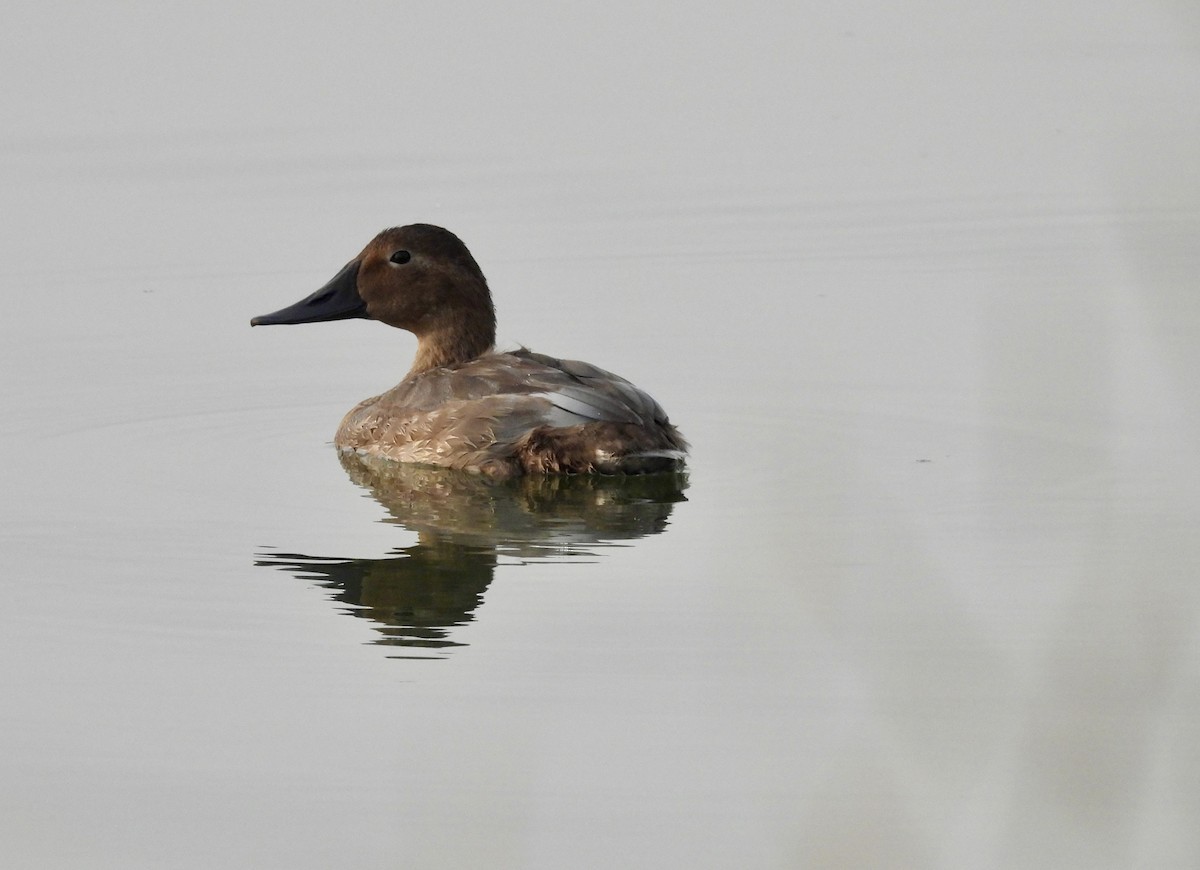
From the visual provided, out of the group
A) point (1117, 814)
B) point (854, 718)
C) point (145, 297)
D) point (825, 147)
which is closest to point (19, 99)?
point (145, 297)

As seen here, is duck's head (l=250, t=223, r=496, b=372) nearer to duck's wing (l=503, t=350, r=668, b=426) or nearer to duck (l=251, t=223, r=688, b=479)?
duck (l=251, t=223, r=688, b=479)

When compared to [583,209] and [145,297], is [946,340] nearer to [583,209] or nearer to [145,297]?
[583,209]

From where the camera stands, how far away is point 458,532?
9305 mm

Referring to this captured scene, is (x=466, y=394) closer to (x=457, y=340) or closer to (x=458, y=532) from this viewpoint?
(x=457, y=340)

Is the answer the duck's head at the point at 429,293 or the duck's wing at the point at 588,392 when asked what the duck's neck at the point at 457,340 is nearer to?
the duck's head at the point at 429,293

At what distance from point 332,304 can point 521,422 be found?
1.94m

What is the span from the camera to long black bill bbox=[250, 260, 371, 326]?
11.8m

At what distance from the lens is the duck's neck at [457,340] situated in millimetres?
11562

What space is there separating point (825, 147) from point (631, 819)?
1053 centimetres

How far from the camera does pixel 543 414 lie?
33.5 ft

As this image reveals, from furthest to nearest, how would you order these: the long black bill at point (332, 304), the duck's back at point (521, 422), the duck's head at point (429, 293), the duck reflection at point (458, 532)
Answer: the long black bill at point (332, 304) < the duck's head at point (429, 293) < the duck's back at point (521, 422) < the duck reflection at point (458, 532)

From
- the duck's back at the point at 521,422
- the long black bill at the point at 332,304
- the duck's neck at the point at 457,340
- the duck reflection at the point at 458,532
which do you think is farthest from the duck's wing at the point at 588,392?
the long black bill at the point at 332,304

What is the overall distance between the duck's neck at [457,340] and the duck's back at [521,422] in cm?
52

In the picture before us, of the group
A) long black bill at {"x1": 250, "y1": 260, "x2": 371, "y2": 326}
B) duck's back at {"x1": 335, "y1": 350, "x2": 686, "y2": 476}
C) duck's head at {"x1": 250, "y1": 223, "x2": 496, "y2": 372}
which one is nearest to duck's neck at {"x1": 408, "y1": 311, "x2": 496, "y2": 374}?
duck's head at {"x1": 250, "y1": 223, "x2": 496, "y2": 372}
